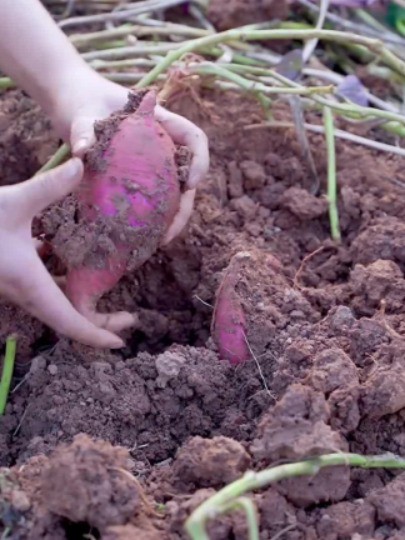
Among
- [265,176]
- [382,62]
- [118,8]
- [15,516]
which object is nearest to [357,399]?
[15,516]

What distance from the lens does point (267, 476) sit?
36.9 inches

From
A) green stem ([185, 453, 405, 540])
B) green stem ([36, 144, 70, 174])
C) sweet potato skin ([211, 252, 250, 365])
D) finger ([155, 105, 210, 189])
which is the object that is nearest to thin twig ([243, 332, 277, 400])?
sweet potato skin ([211, 252, 250, 365])

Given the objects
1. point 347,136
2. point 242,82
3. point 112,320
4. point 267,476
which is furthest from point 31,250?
point 347,136

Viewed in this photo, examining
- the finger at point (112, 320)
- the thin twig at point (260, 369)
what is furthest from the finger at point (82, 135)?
the thin twig at point (260, 369)

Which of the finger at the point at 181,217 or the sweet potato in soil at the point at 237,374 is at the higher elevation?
the finger at the point at 181,217

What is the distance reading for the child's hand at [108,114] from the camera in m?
1.32

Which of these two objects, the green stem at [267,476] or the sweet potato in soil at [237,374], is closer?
the green stem at [267,476]

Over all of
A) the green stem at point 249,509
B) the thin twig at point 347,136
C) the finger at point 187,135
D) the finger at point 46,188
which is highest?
the finger at point 46,188

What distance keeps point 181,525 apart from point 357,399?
292 mm

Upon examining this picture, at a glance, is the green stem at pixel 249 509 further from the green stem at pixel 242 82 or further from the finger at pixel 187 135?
the green stem at pixel 242 82

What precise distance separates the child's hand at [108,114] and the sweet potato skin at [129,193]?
7 centimetres

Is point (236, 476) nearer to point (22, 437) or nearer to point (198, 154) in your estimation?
point (22, 437)

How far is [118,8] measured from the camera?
1922 mm

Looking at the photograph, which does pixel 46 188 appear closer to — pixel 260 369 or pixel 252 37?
pixel 260 369
